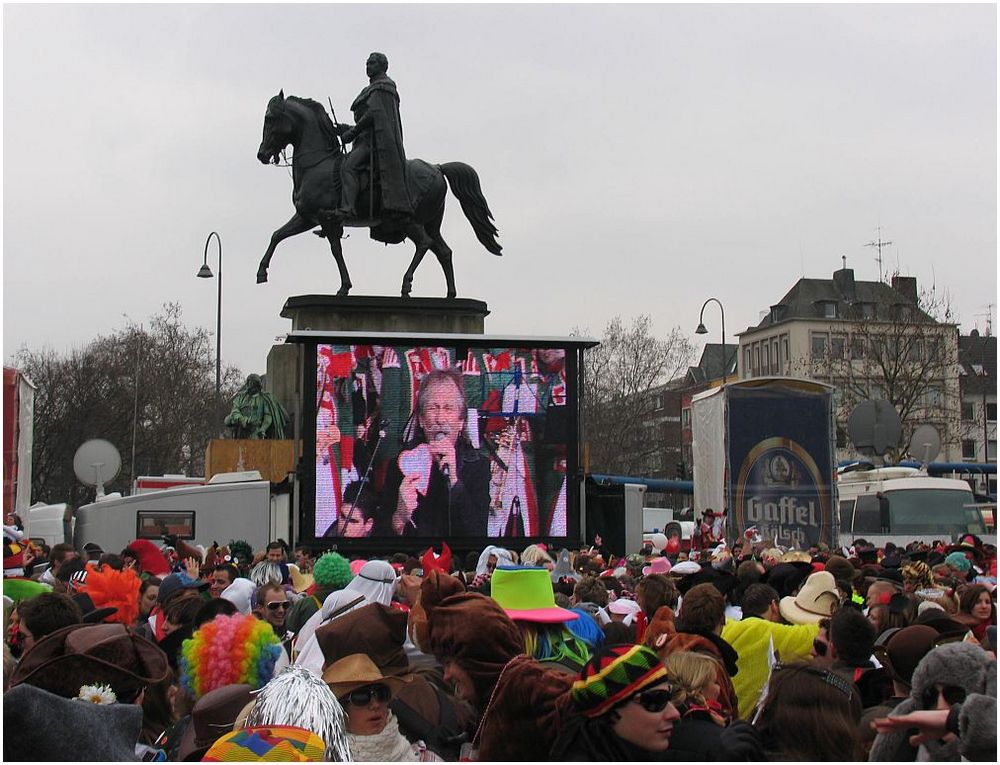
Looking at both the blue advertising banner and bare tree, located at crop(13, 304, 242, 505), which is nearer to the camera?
the blue advertising banner

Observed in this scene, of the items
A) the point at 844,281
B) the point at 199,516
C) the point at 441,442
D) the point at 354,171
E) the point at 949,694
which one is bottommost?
the point at 949,694

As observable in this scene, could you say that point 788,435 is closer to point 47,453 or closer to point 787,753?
point 787,753

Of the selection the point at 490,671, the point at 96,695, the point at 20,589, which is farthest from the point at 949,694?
the point at 20,589

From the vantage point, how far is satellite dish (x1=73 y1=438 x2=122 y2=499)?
28000 mm

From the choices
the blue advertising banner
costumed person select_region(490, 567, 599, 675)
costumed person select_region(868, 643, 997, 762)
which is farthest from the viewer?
the blue advertising banner

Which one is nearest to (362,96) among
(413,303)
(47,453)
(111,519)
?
(413,303)

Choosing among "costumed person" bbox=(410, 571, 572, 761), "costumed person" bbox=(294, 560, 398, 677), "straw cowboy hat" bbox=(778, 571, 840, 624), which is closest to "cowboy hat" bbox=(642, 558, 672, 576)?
"straw cowboy hat" bbox=(778, 571, 840, 624)

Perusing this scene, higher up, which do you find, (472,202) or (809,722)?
(472,202)

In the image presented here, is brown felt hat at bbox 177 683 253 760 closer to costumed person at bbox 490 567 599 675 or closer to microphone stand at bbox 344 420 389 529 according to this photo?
costumed person at bbox 490 567 599 675

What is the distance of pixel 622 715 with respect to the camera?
4.32 metres

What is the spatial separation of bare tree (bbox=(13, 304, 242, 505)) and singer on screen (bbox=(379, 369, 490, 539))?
28.1m

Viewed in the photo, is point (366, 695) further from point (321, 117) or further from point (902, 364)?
point (902, 364)

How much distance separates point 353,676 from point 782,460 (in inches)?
773

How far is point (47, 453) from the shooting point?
5091cm
